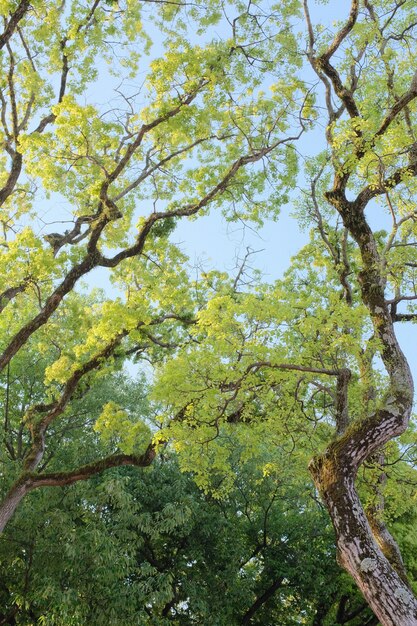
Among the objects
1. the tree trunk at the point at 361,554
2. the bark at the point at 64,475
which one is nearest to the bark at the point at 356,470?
the tree trunk at the point at 361,554

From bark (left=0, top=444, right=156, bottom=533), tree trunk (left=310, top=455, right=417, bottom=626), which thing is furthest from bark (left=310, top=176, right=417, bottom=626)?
bark (left=0, top=444, right=156, bottom=533)

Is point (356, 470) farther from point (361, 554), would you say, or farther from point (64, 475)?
point (64, 475)

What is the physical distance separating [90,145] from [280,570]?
37.1ft

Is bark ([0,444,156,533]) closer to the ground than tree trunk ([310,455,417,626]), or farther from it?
farther from it

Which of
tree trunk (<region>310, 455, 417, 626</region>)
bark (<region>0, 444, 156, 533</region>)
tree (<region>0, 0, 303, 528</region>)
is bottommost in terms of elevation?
tree trunk (<region>310, 455, 417, 626</region>)

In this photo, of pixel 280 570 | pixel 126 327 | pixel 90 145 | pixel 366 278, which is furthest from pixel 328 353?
pixel 280 570

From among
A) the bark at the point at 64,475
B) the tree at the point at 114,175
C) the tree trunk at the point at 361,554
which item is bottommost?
the tree trunk at the point at 361,554

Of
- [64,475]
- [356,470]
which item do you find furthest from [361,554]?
[64,475]

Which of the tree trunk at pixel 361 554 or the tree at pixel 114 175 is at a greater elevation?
the tree at pixel 114 175

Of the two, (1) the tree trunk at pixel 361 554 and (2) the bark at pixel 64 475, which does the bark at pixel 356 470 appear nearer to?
(1) the tree trunk at pixel 361 554

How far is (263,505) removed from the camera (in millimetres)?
15461

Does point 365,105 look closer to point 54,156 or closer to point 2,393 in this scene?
point 54,156

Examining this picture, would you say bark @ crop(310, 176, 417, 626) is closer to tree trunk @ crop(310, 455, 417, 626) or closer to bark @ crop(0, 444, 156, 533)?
tree trunk @ crop(310, 455, 417, 626)

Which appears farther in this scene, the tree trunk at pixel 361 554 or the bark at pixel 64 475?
the bark at pixel 64 475
